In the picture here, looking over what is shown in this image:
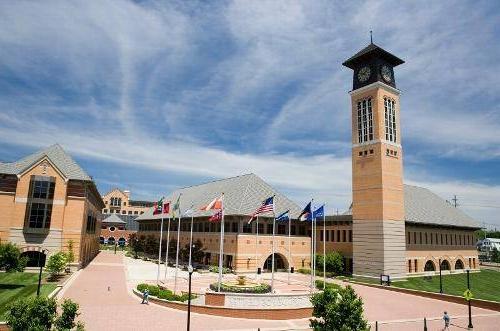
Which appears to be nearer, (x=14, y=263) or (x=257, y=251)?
(x=14, y=263)

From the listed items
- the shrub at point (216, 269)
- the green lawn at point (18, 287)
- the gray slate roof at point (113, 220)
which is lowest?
the green lawn at point (18, 287)

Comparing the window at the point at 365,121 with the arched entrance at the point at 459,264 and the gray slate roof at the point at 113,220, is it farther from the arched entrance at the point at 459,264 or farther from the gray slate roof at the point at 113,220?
the gray slate roof at the point at 113,220

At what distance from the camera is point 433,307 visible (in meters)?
35.9

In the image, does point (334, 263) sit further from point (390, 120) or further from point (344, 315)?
point (344, 315)

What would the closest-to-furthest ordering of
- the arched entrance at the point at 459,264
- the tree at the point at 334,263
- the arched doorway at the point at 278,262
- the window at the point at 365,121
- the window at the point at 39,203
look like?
the window at the point at 39,203 < the tree at the point at 334,263 < the window at the point at 365,121 < the arched doorway at the point at 278,262 < the arched entrance at the point at 459,264

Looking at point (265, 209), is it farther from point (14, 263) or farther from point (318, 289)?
point (14, 263)

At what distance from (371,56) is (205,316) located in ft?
140

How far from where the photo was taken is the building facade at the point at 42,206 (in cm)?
4497

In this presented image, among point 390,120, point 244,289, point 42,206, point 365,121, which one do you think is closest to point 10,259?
point 42,206

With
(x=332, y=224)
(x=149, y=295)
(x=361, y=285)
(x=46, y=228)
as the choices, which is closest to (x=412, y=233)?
(x=332, y=224)

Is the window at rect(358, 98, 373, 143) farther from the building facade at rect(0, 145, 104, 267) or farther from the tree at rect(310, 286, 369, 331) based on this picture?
the tree at rect(310, 286, 369, 331)

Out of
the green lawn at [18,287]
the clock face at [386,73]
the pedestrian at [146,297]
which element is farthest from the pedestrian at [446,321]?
the clock face at [386,73]

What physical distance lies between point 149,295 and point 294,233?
1270 inches

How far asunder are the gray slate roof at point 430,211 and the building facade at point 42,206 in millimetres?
43965
